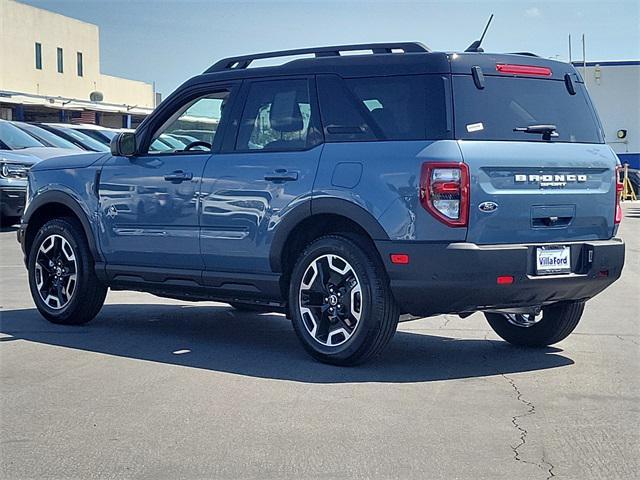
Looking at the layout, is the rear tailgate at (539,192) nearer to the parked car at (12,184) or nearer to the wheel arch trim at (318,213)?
the wheel arch trim at (318,213)

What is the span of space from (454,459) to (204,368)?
2.50 m

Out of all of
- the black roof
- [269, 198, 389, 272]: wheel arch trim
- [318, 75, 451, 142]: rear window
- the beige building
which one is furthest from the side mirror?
the beige building

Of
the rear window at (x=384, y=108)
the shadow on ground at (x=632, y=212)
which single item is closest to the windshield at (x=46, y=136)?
the rear window at (x=384, y=108)

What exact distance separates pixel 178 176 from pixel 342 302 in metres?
1.72

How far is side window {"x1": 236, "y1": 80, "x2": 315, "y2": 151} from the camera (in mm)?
7398

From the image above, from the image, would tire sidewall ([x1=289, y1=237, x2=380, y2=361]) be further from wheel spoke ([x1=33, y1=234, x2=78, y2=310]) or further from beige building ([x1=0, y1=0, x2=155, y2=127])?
beige building ([x1=0, y1=0, x2=155, y2=127])

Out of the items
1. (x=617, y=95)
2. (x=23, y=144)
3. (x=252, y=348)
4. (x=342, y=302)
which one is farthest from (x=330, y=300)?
(x=617, y=95)

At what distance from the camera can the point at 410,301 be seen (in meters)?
6.70

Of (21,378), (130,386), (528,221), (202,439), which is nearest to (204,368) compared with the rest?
(130,386)

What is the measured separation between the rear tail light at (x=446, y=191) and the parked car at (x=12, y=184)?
12.1 m

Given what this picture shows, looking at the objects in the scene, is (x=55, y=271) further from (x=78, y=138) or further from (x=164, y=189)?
(x=78, y=138)

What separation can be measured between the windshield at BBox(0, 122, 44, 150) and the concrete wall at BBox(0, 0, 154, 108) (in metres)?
36.1

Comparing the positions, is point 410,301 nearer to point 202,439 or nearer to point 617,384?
point 617,384

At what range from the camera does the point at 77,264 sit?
28.6 ft
